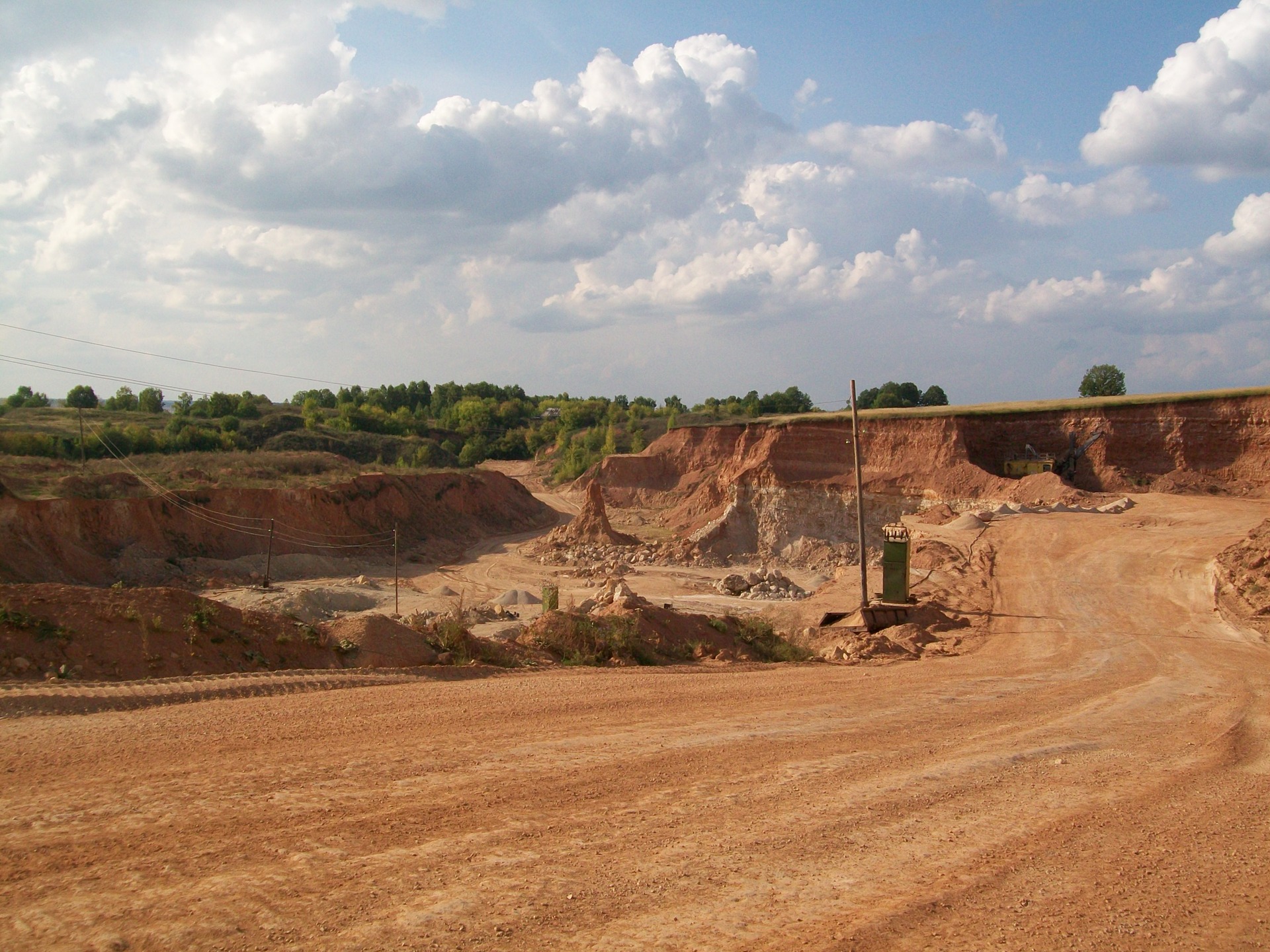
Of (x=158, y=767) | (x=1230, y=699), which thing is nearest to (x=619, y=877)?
(x=158, y=767)

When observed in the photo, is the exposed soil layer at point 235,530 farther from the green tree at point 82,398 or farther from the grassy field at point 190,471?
the green tree at point 82,398

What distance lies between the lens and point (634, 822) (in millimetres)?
6340

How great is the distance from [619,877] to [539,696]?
213 inches

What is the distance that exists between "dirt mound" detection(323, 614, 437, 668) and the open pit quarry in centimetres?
6

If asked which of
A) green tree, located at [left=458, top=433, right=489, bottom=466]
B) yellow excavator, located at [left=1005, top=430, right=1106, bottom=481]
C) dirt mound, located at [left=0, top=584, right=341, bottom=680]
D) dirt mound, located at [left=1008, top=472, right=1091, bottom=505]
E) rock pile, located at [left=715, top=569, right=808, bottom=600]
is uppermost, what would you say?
green tree, located at [left=458, top=433, right=489, bottom=466]

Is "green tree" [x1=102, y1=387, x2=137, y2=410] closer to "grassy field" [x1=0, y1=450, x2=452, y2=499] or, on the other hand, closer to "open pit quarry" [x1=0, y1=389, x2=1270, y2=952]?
"grassy field" [x1=0, y1=450, x2=452, y2=499]

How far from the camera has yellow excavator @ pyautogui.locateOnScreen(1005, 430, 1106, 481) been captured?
40.2 m

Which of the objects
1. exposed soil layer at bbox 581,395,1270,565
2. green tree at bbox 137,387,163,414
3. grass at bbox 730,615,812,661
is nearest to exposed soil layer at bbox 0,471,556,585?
exposed soil layer at bbox 581,395,1270,565

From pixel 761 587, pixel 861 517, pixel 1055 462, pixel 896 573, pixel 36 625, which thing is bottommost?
pixel 761 587

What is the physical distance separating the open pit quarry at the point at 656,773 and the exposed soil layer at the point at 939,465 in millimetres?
16617

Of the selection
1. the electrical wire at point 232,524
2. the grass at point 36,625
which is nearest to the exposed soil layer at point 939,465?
the electrical wire at point 232,524

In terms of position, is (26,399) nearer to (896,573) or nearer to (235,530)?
(235,530)

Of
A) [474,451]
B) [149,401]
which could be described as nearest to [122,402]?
[149,401]

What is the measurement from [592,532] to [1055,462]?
24.8 meters
